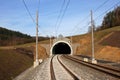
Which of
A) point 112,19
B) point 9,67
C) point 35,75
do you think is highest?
point 112,19

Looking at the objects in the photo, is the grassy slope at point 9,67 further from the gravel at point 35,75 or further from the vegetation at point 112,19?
the vegetation at point 112,19

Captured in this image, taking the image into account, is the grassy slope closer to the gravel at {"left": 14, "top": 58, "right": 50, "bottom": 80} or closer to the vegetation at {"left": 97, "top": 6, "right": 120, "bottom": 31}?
the gravel at {"left": 14, "top": 58, "right": 50, "bottom": 80}

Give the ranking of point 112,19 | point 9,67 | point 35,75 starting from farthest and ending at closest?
1. point 112,19
2. point 9,67
3. point 35,75

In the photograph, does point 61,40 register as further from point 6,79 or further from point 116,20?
point 6,79

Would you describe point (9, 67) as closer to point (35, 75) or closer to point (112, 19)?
point (35, 75)

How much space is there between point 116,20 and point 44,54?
67933mm

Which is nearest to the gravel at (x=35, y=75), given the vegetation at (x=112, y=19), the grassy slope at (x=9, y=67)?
the grassy slope at (x=9, y=67)

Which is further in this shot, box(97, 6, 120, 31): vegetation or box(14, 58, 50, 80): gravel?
box(97, 6, 120, 31): vegetation

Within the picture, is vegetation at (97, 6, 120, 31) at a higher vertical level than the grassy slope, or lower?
higher

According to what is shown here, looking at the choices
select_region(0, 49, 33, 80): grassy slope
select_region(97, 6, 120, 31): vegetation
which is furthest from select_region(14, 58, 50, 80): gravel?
select_region(97, 6, 120, 31): vegetation

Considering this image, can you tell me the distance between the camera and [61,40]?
105m

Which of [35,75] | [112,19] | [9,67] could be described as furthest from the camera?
[112,19]

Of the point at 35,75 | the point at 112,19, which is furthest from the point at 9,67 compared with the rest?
the point at 112,19

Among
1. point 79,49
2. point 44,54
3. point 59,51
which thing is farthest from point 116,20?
point 44,54
